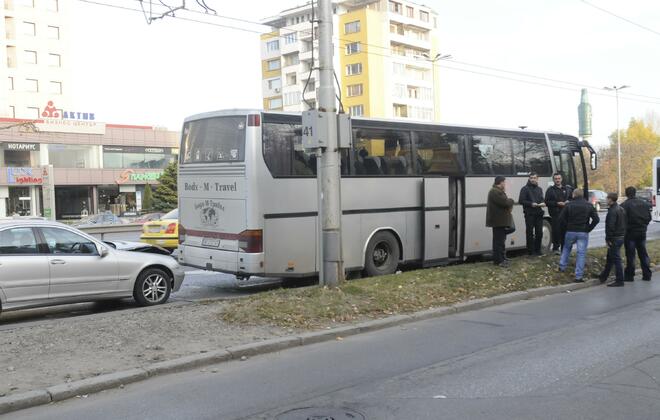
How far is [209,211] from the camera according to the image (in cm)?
1154

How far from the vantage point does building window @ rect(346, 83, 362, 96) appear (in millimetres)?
82688

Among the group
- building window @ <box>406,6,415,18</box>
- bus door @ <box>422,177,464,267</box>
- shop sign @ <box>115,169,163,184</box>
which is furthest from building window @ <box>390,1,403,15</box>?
bus door @ <box>422,177,464,267</box>

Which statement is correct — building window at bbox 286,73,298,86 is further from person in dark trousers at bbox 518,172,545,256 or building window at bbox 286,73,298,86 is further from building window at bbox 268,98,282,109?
person in dark trousers at bbox 518,172,545,256

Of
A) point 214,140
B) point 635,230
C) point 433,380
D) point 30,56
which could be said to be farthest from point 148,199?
point 433,380

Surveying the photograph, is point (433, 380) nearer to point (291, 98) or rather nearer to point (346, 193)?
point (346, 193)

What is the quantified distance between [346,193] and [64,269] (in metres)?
5.16

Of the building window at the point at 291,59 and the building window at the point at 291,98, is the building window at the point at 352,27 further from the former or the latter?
the building window at the point at 291,98

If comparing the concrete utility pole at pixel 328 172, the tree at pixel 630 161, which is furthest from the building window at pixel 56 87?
the concrete utility pole at pixel 328 172

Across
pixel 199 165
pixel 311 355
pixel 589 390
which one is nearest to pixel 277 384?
pixel 311 355

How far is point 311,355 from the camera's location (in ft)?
22.9

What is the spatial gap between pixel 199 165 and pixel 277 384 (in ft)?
21.9

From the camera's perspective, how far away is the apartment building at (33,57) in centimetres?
6301

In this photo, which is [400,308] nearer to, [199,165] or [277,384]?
[277,384]

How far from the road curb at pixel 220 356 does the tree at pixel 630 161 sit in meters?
63.5
